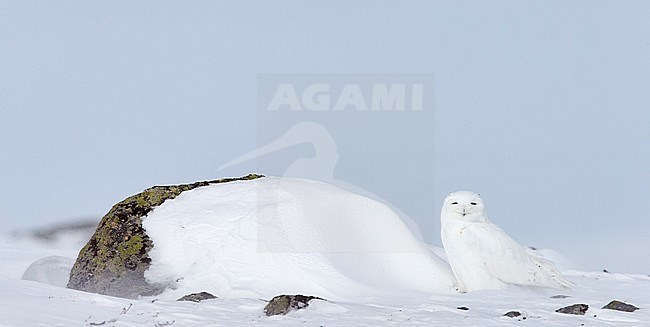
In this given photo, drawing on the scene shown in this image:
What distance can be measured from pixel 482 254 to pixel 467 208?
0.79 m

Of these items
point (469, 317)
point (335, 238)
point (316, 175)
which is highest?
point (316, 175)

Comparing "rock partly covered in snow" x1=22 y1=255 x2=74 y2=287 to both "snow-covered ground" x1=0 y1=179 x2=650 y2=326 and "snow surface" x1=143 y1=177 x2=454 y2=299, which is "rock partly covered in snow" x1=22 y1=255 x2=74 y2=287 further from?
"snow surface" x1=143 y1=177 x2=454 y2=299

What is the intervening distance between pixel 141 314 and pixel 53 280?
723 centimetres

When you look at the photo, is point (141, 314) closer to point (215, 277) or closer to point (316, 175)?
point (215, 277)

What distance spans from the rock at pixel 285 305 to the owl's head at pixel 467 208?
375cm

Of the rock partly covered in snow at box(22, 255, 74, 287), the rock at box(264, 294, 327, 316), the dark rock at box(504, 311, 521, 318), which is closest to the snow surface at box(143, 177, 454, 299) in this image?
the rock at box(264, 294, 327, 316)

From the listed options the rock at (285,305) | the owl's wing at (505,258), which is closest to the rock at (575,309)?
the owl's wing at (505,258)

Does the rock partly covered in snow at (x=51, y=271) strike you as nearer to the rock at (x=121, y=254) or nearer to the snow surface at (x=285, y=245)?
the rock at (x=121, y=254)

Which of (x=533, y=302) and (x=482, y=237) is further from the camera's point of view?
(x=482, y=237)

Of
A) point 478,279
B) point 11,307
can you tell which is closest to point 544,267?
point 478,279

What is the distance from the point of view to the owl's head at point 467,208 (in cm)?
1138

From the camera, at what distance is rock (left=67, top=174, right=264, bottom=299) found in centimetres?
1195

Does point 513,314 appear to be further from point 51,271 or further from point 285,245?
point 51,271

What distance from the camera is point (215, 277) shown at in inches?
446
